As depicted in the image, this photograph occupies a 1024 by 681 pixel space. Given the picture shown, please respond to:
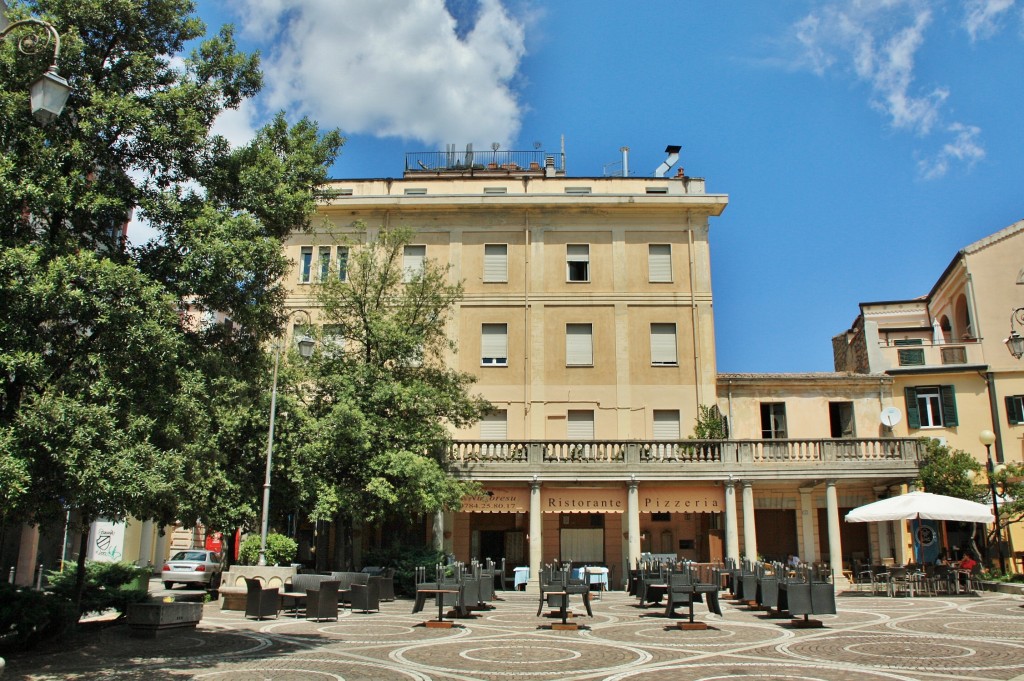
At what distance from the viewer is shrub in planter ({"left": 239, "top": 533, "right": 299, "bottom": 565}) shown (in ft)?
76.1

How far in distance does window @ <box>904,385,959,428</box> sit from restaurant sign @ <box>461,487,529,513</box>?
14.3 m

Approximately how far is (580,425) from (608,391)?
1.64 metres

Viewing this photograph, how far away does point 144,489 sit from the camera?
1060cm

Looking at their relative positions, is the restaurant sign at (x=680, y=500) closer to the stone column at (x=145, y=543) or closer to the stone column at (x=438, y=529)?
the stone column at (x=438, y=529)

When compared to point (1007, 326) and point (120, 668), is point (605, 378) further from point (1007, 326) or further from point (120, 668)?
point (120, 668)

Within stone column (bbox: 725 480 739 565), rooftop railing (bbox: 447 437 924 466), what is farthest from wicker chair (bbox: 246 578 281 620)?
stone column (bbox: 725 480 739 565)

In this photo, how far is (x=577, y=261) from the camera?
3312 cm

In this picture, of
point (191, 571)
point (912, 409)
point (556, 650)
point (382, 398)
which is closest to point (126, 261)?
point (556, 650)

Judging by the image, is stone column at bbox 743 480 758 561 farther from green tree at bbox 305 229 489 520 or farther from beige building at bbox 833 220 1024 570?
green tree at bbox 305 229 489 520

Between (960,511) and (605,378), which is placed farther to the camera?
(605,378)

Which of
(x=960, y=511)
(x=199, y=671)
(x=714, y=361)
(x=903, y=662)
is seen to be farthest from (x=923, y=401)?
(x=199, y=671)

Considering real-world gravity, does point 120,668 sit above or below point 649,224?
below

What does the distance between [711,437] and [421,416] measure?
1045cm

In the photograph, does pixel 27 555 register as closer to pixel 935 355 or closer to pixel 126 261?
pixel 126 261
